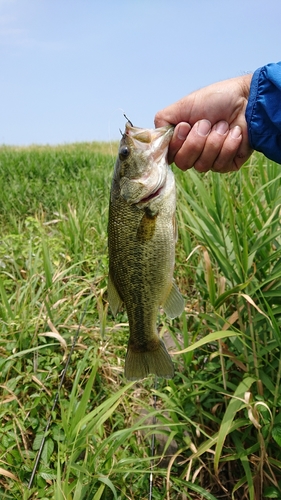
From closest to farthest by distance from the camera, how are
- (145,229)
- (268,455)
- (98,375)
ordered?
1. (145,229)
2. (268,455)
3. (98,375)

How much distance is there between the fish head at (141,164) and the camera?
1.85 meters

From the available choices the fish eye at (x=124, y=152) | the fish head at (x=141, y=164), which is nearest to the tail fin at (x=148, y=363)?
the fish head at (x=141, y=164)

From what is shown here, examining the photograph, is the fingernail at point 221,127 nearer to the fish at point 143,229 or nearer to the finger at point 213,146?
the finger at point 213,146

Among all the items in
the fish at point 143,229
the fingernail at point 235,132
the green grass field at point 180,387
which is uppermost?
the fingernail at point 235,132

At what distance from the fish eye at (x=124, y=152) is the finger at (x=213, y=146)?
388 mm

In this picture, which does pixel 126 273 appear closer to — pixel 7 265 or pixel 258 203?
pixel 258 203

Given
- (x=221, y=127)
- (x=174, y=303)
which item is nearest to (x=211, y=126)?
(x=221, y=127)

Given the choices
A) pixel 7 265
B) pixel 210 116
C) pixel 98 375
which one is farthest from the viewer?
pixel 7 265

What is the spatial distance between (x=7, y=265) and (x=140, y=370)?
262cm

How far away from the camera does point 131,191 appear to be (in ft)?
6.08

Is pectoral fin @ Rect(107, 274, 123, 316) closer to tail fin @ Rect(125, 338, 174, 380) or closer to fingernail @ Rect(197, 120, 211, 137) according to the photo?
tail fin @ Rect(125, 338, 174, 380)

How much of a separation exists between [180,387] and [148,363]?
678 mm

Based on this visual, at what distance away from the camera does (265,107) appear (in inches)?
85.0

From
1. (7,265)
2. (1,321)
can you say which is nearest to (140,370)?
(1,321)
